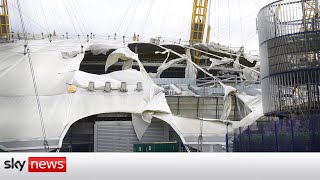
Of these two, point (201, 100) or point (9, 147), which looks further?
point (201, 100)

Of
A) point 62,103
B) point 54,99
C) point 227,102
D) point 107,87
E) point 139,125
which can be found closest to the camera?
point 62,103

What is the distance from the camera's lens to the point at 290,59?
22219 mm

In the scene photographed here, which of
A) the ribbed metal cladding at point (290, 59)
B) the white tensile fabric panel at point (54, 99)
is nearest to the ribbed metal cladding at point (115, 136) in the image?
the white tensile fabric panel at point (54, 99)

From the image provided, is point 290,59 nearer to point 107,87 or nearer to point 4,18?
point 107,87

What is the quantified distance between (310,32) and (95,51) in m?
29.9

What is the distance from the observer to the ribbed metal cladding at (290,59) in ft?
70.7

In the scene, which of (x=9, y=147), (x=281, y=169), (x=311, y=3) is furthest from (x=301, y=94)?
(x=9, y=147)

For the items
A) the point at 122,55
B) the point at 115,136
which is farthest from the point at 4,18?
the point at 115,136

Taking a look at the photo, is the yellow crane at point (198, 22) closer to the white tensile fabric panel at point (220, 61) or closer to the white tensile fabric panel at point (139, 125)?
the white tensile fabric panel at point (220, 61)

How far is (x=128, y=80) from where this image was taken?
3953cm

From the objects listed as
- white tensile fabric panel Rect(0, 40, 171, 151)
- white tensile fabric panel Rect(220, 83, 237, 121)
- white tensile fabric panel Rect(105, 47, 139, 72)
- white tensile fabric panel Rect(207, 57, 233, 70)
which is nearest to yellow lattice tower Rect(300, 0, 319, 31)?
white tensile fabric panel Rect(0, 40, 171, 151)

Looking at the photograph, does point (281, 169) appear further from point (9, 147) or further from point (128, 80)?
point (128, 80)

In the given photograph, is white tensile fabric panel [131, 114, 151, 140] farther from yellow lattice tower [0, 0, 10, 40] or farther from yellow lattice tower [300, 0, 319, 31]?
yellow lattice tower [0, 0, 10, 40]

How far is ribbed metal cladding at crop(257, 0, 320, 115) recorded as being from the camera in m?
21.6
